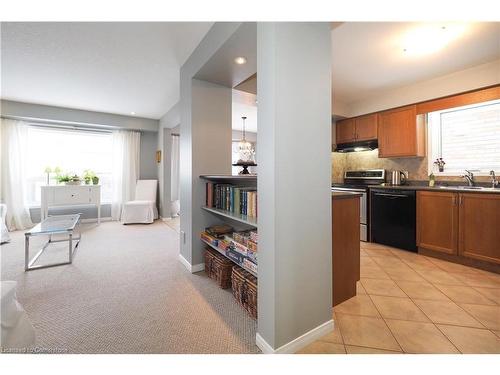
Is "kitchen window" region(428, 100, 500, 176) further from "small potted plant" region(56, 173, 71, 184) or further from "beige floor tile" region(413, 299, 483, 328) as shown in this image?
"small potted plant" region(56, 173, 71, 184)

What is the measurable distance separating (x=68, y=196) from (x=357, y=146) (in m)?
5.69

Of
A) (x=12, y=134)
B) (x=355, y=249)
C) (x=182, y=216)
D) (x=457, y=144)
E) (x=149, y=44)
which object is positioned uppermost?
(x=149, y=44)

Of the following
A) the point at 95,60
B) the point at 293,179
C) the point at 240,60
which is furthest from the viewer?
the point at 95,60

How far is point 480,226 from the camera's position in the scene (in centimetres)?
246

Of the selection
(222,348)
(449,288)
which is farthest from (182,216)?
(449,288)

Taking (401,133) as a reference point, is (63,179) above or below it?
below

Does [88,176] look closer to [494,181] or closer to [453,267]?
[453,267]

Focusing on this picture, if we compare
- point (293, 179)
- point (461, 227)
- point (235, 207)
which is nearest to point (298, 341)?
point (293, 179)

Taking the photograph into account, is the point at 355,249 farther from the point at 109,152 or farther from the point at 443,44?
the point at 109,152

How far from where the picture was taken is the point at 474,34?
2139 mm

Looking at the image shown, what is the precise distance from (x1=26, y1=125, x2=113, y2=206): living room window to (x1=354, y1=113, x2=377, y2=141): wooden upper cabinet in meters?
5.50

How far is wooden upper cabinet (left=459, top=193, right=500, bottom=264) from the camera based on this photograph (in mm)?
2354

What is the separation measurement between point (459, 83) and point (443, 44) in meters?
0.88

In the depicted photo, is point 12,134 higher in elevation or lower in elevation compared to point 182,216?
higher
